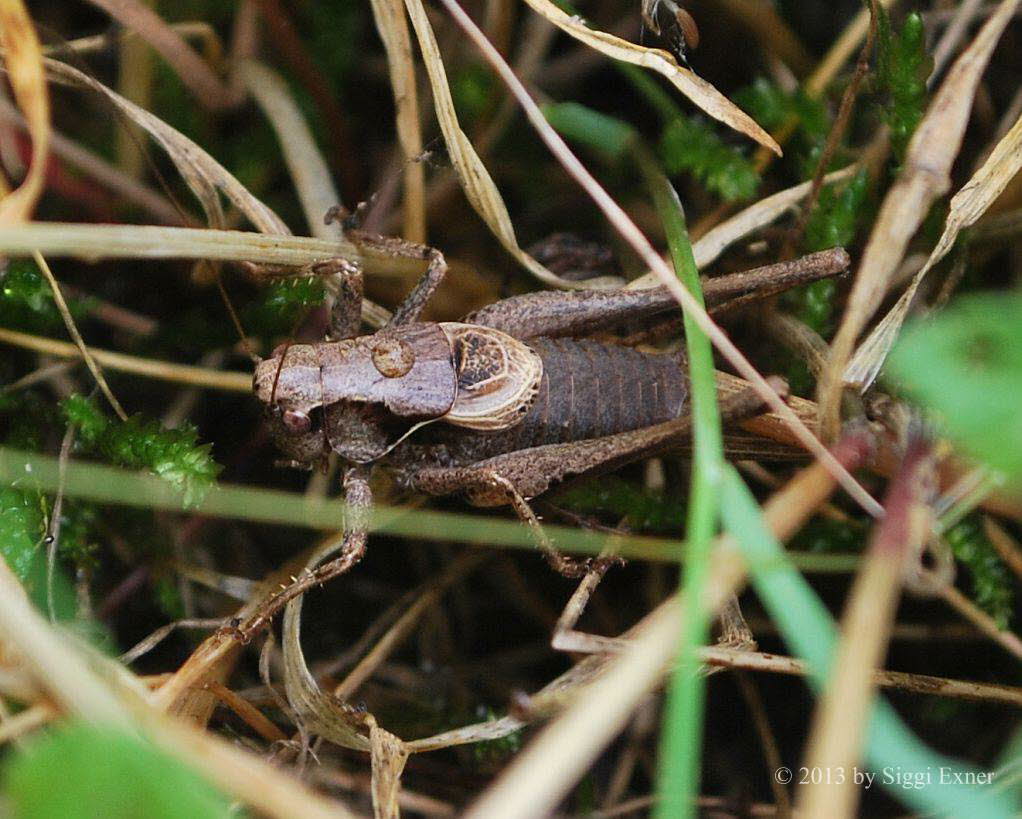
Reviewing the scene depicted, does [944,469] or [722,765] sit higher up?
[944,469]

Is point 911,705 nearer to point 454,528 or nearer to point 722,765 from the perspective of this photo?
point 722,765

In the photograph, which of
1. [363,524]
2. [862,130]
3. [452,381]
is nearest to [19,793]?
[363,524]

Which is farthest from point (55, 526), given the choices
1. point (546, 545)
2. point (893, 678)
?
point (893, 678)

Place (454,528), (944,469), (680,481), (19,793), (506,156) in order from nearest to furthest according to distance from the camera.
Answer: (19,793), (944,469), (454,528), (680,481), (506,156)

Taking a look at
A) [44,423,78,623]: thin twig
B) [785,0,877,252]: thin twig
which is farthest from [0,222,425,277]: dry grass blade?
[785,0,877,252]: thin twig

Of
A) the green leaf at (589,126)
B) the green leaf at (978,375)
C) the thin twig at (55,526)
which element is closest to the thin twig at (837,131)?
the green leaf at (589,126)

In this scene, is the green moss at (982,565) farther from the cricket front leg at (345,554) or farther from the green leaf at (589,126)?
the cricket front leg at (345,554)
